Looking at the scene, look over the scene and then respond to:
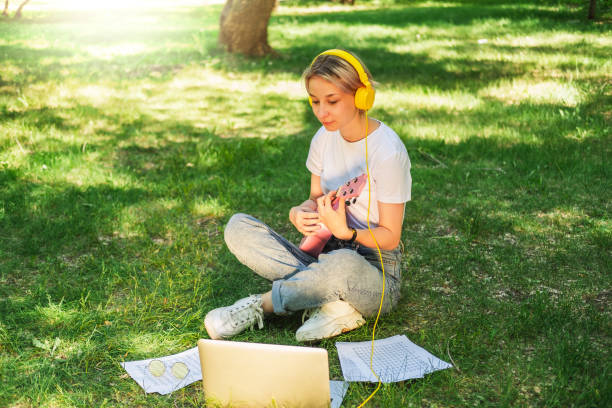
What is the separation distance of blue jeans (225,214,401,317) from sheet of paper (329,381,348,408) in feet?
1.43

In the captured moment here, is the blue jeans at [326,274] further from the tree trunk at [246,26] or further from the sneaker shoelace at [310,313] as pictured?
the tree trunk at [246,26]

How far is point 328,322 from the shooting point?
2.76 m

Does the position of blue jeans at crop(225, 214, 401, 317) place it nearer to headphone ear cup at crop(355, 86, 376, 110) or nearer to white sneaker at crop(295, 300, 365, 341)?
white sneaker at crop(295, 300, 365, 341)

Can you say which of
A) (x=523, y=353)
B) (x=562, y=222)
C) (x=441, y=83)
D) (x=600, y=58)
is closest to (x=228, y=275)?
(x=523, y=353)

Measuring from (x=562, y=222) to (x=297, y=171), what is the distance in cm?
214

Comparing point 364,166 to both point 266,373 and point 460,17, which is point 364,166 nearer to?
point 266,373

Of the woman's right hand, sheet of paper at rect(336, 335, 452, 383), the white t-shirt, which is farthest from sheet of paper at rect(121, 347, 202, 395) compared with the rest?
the white t-shirt

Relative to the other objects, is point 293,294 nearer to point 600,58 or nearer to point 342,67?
point 342,67

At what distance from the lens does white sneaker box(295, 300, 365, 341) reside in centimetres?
275

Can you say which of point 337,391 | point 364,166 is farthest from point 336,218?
point 337,391

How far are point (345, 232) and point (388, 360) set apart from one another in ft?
1.92

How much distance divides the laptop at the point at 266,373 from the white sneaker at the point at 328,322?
60 centimetres

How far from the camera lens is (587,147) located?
17.1 ft

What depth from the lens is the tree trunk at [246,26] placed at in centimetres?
890
